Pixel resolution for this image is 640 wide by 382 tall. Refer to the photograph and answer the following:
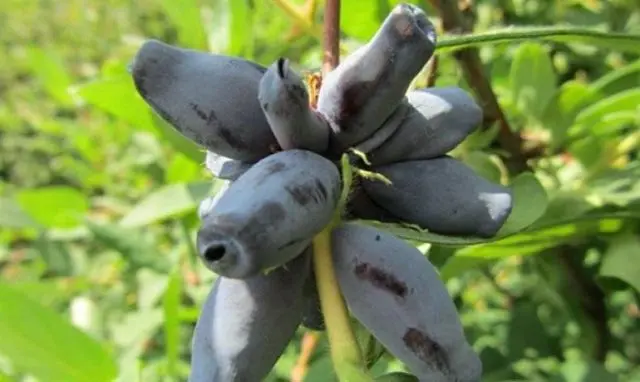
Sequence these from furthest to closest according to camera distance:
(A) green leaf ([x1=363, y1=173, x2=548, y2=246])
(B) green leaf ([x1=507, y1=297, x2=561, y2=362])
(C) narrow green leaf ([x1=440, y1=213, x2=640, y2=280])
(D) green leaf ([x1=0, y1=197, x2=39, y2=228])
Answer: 1. (D) green leaf ([x1=0, y1=197, x2=39, y2=228])
2. (B) green leaf ([x1=507, y1=297, x2=561, y2=362])
3. (C) narrow green leaf ([x1=440, y1=213, x2=640, y2=280])
4. (A) green leaf ([x1=363, y1=173, x2=548, y2=246])

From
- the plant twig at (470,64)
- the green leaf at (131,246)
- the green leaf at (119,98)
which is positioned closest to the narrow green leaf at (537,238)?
the plant twig at (470,64)

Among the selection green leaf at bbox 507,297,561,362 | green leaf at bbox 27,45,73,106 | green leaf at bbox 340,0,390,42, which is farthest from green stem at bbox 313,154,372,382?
green leaf at bbox 27,45,73,106

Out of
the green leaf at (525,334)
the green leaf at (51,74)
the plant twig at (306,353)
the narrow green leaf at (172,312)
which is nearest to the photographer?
the narrow green leaf at (172,312)

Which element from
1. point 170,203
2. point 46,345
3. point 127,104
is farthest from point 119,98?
point 46,345

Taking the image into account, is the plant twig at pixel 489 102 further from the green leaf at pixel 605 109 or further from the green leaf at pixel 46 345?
the green leaf at pixel 46 345

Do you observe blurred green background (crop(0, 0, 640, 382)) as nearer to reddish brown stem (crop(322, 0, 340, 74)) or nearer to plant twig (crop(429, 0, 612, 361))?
plant twig (crop(429, 0, 612, 361))

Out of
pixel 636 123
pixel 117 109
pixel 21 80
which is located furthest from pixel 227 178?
pixel 21 80

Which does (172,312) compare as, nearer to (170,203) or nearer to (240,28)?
(170,203)
